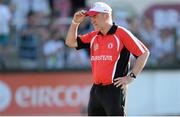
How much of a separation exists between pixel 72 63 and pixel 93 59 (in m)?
6.00

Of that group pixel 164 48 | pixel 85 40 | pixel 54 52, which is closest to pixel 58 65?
pixel 54 52

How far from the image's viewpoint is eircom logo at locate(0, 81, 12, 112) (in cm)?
1488

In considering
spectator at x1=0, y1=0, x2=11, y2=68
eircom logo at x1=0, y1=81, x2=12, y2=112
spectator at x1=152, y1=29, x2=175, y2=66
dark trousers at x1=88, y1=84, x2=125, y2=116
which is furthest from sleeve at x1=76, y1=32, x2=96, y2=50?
spectator at x1=152, y1=29, x2=175, y2=66

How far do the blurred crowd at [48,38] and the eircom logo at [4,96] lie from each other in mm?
406

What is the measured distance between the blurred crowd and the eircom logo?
41cm

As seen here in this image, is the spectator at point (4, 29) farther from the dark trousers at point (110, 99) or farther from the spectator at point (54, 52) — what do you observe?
the dark trousers at point (110, 99)

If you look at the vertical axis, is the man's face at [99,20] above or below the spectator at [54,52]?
above

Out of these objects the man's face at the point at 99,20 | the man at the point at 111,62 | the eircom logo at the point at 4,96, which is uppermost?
the man's face at the point at 99,20

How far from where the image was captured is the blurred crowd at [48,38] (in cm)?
1487

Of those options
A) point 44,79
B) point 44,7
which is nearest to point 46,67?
point 44,79

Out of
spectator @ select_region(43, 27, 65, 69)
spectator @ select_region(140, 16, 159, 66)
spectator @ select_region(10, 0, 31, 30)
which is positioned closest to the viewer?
spectator @ select_region(43, 27, 65, 69)

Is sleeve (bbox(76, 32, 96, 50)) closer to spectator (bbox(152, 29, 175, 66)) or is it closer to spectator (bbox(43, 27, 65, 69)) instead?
spectator (bbox(43, 27, 65, 69))

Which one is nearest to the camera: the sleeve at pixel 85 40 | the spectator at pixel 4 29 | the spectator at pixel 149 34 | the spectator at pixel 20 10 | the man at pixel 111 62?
the man at pixel 111 62

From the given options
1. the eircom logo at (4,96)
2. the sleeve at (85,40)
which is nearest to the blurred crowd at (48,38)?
the eircom logo at (4,96)
